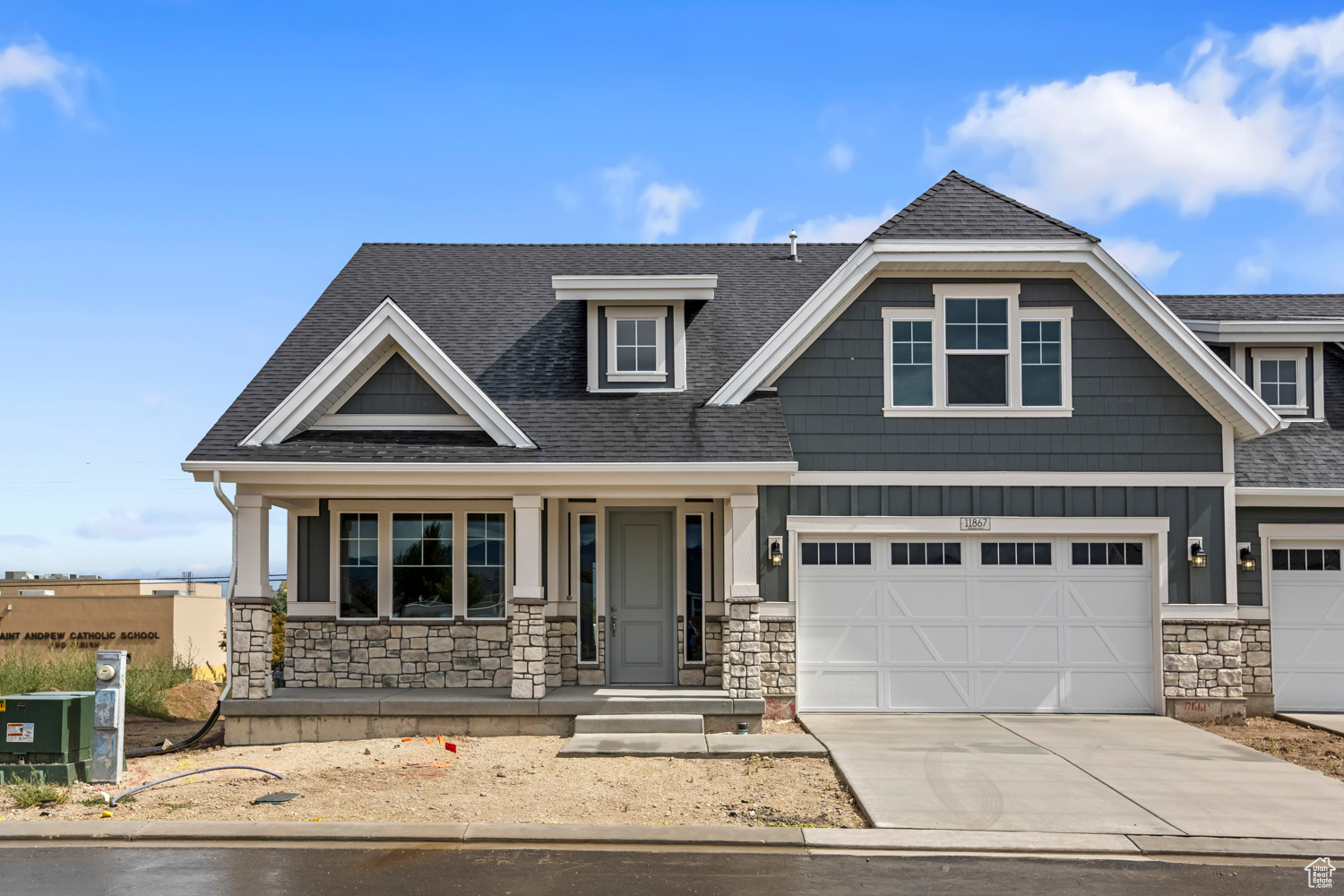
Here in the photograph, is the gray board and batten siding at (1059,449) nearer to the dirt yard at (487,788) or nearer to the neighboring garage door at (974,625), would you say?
the neighboring garage door at (974,625)

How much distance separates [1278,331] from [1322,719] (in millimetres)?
5037

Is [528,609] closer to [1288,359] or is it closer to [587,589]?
[587,589]

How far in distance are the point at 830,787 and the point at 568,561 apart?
554cm

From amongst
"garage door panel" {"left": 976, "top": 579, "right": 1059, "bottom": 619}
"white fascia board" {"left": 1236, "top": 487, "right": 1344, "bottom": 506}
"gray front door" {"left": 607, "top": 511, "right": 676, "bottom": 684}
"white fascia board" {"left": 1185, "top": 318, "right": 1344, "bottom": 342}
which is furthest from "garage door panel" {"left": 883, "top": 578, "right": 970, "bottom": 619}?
"white fascia board" {"left": 1185, "top": 318, "right": 1344, "bottom": 342}

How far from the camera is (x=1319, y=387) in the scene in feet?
49.7

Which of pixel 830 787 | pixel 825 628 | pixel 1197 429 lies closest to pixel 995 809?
pixel 830 787

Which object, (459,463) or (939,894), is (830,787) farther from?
(459,463)

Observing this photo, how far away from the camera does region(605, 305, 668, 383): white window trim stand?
14.3 m

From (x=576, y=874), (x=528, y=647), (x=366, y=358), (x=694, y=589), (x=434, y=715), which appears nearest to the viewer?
(x=576, y=874)

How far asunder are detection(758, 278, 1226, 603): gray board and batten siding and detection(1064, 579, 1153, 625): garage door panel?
1.19 ft

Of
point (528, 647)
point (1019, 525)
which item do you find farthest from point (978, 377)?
point (528, 647)

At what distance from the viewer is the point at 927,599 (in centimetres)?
1370

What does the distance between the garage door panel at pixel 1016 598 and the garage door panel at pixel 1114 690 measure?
0.92 meters

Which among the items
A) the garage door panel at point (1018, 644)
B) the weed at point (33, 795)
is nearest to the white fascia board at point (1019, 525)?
the garage door panel at point (1018, 644)
